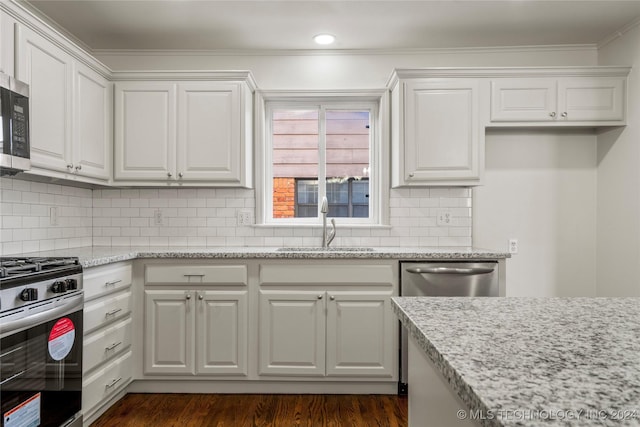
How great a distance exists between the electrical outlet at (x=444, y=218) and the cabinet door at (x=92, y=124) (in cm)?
243

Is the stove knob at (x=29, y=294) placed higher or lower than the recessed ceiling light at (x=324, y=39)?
lower

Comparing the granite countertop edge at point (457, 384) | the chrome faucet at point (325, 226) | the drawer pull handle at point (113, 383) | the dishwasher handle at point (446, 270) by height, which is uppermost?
the chrome faucet at point (325, 226)

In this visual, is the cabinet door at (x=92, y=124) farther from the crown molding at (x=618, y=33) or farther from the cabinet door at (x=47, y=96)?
the crown molding at (x=618, y=33)

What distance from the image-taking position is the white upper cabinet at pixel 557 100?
9.22ft

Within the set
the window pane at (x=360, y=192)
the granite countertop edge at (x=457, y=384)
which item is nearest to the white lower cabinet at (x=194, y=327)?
the window pane at (x=360, y=192)

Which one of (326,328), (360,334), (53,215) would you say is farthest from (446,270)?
(53,215)

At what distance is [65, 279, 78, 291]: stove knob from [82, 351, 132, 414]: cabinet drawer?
541 mm

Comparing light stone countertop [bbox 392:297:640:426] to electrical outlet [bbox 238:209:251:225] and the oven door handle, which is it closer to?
the oven door handle

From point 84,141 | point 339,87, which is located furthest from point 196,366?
point 339,87

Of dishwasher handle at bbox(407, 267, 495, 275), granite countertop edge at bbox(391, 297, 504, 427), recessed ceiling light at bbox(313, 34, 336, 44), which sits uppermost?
recessed ceiling light at bbox(313, 34, 336, 44)

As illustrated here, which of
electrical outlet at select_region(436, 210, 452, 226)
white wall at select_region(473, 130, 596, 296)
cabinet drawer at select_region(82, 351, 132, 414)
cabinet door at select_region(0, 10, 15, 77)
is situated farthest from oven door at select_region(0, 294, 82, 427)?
white wall at select_region(473, 130, 596, 296)

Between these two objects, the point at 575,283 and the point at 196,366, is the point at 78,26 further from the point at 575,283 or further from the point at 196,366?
the point at 575,283

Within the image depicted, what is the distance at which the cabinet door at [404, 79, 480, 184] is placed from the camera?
2803 mm

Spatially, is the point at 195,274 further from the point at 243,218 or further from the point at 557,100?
the point at 557,100
